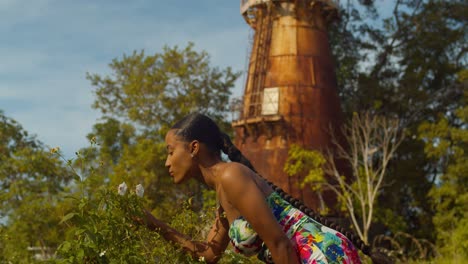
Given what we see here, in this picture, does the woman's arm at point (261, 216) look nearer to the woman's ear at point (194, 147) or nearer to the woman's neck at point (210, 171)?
the woman's neck at point (210, 171)

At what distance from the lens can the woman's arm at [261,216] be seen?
3.70m

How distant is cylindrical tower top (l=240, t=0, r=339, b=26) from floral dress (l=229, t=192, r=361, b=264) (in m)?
24.8

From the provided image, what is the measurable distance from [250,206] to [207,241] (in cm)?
103

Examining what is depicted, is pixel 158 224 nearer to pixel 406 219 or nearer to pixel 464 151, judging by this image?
pixel 464 151

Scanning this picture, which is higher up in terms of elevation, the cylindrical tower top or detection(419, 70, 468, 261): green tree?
the cylindrical tower top

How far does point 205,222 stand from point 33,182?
24985mm

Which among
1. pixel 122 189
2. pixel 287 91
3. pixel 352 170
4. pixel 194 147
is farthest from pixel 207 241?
pixel 352 170

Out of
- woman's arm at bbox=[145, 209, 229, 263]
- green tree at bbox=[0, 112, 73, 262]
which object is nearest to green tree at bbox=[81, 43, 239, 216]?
green tree at bbox=[0, 112, 73, 262]

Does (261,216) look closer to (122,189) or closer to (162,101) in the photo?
(122,189)

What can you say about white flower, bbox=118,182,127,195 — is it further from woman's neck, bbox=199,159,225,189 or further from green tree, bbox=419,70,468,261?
green tree, bbox=419,70,468,261

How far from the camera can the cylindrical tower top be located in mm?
28180

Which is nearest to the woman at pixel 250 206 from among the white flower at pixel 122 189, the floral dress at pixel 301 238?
the floral dress at pixel 301 238

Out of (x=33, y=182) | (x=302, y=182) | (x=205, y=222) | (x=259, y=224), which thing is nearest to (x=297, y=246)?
(x=259, y=224)

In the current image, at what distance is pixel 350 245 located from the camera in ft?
12.7
